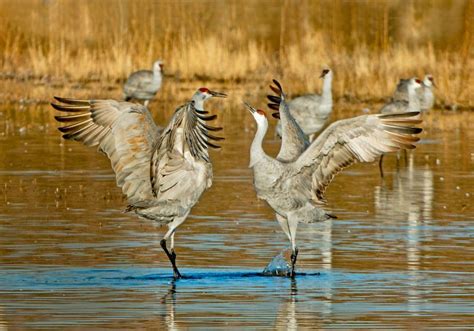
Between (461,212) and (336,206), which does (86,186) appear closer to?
(336,206)

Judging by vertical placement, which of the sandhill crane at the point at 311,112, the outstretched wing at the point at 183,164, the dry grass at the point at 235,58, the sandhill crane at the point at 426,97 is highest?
the dry grass at the point at 235,58

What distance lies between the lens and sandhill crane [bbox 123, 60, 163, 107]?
28984 millimetres

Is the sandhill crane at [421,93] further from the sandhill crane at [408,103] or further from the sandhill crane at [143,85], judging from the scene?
the sandhill crane at [143,85]

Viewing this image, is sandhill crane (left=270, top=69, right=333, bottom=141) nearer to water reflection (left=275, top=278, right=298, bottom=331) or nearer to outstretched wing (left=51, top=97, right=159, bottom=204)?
outstretched wing (left=51, top=97, right=159, bottom=204)

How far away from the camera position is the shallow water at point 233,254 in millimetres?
10500

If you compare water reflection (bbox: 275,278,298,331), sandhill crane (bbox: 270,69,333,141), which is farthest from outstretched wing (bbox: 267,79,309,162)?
sandhill crane (bbox: 270,69,333,141)

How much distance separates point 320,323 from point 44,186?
901 centimetres

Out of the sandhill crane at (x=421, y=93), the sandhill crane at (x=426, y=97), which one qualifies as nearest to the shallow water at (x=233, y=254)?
the sandhill crane at (x=421, y=93)

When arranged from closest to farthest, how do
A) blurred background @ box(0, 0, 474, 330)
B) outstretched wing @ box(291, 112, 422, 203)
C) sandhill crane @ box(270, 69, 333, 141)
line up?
1. blurred background @ box(0, 0, 474, 330)
2. outstretched wing @ box(291, 112, 422, 203)
3. sandhill crane @ box(270, 69, 333, 141)

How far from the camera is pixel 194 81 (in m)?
33.9

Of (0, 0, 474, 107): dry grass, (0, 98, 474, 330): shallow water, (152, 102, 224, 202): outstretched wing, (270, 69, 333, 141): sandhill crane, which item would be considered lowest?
(0, 98, 474, 330): shallow water

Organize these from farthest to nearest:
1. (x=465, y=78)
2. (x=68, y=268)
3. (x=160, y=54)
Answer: (x=160, y=54), (x=465, y=78), (x=68, y=268)

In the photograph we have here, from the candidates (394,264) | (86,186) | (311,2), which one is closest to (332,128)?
(394,264)

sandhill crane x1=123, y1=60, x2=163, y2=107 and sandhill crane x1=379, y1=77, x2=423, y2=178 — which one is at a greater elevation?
sandhill crane x1=123, y1=60, x2=163, y2=107
